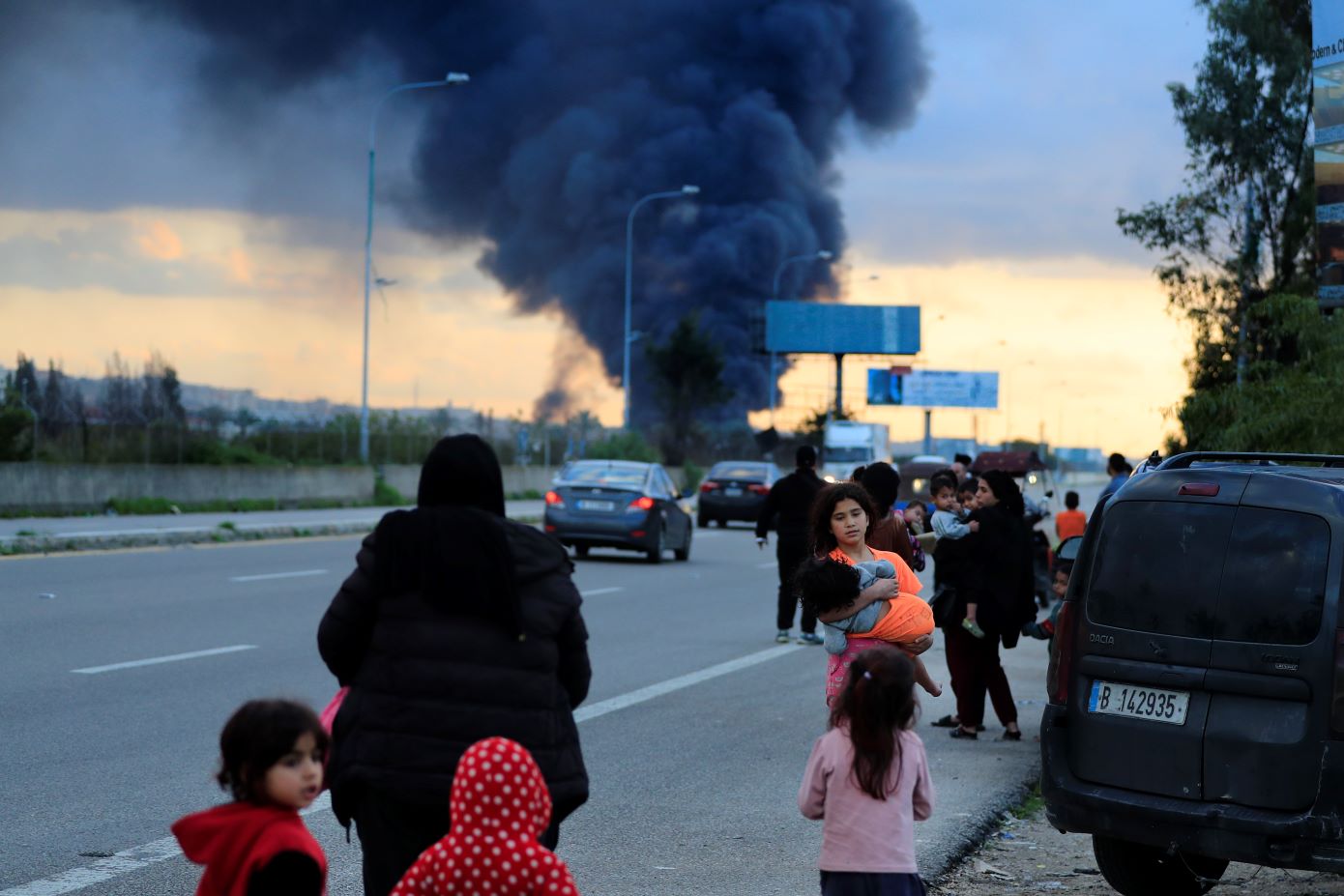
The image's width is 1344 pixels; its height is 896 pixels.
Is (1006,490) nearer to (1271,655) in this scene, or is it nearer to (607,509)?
(1271,655)

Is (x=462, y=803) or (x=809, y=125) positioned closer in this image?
(x=462, y=803)

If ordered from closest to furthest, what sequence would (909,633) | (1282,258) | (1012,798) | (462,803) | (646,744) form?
(462,803)
(909,633)
(1012,798)
(646,744)
(1282,258)

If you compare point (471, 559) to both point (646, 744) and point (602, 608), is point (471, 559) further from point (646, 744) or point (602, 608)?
point (602, 608)

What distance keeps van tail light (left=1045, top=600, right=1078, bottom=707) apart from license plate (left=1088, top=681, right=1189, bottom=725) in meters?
0.13

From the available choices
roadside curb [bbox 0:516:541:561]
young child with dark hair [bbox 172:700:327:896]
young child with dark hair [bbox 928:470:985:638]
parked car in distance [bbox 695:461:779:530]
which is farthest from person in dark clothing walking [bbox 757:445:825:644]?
parked car in distance [bbox 695:461:779:530]

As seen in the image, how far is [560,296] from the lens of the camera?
103 m

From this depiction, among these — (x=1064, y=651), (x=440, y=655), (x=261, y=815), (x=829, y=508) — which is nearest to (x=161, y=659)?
(x=829, y=508)

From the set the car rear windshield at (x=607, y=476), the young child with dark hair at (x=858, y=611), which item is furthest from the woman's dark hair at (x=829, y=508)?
the car rear windshield at (x=607, y=476)

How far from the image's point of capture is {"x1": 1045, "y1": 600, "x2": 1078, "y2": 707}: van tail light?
20.8 ft

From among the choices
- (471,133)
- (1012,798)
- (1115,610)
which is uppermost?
(471,133)

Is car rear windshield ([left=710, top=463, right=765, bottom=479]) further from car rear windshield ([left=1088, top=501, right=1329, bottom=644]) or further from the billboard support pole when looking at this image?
the billboard support pole

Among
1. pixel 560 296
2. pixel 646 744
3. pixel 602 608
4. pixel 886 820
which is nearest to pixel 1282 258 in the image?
pixel 602 608

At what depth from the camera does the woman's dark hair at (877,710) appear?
14.4ft

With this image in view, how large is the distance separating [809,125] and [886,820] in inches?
4150
